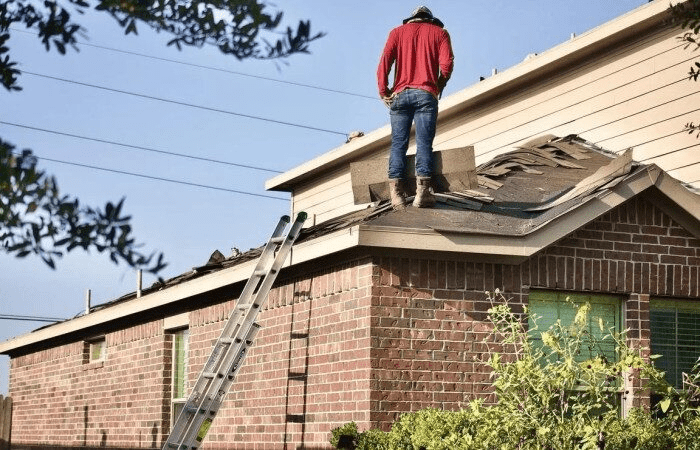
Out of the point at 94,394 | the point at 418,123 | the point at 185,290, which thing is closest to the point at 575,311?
the point at 418,123

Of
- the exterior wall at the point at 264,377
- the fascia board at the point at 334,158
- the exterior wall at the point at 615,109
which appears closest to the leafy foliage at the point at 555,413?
the exterior wall at the point at 264,377

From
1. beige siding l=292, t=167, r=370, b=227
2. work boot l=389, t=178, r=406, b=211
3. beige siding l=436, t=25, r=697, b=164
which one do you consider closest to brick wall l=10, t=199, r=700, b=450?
work boot l=389, t=178, r=406, b=211

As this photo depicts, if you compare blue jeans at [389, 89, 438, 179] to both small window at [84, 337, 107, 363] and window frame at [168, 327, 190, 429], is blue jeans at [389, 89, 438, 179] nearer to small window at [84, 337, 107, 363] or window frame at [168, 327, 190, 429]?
window frame at [168, 327, 190, 429]

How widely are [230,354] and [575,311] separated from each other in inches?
155

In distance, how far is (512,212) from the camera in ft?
43.7

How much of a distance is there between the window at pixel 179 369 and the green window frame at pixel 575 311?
6128 millimetres

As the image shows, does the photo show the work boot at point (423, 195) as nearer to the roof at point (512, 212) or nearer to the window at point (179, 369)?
the roof at point (512, 212)

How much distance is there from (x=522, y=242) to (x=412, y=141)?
30.0 feet

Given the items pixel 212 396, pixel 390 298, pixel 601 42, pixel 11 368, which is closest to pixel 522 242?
pixel 390 298

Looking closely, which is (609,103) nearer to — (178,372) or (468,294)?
(468,294)

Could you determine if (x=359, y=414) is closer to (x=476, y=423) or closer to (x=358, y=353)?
(x=358, y=353)

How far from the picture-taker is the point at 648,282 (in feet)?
44.9

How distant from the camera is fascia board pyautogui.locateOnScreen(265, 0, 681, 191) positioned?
16.2 metres

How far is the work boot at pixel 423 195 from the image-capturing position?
13172 mm
